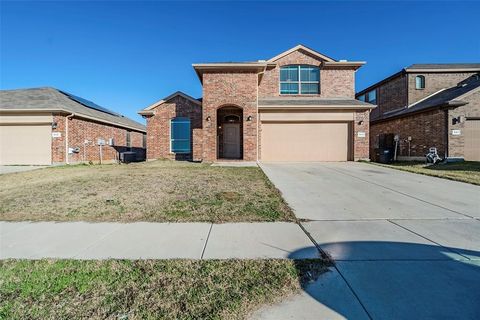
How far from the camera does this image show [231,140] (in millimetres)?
14656

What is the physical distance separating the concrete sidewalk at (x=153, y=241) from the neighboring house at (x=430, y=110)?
46.6 feet

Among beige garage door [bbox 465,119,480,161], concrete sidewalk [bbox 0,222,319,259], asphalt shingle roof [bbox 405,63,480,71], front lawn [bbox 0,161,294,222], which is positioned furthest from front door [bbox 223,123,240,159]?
asphalt shingle roof [bbox 405,63,480,71]

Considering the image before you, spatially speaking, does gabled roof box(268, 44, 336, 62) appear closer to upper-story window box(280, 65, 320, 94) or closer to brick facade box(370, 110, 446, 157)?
upper-story window box(280, 65, 320, 94)

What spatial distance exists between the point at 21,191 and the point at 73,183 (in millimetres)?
1153

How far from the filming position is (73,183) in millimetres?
6969

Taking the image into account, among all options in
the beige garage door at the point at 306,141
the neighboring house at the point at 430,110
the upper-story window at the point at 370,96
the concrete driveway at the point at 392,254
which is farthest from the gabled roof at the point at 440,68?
the concrete driveway at the point at 392,254

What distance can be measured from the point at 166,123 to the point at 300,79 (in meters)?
9.36

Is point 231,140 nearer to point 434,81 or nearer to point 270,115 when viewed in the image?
point 270,115

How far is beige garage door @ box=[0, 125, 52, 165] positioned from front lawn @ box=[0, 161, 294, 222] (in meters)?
7.01

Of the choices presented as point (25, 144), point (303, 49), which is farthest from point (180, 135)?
point (303, 49)

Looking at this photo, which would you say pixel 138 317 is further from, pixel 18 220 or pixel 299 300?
pixel 18 220

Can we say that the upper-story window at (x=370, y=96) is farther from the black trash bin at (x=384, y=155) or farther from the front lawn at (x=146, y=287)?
the front lawn at (x=146, y=287)

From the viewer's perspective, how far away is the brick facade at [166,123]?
1436cm

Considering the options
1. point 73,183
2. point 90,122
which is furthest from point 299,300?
point 90,122
